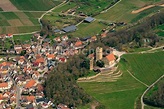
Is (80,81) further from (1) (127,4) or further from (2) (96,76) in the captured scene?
(1) (127,4)

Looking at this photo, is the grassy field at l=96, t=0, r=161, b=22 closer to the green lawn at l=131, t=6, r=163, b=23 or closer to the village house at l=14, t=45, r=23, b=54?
the green lawn at l=131, t=6, r=163, b=23

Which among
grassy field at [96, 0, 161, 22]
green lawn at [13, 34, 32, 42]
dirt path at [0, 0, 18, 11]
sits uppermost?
dirt path at [0, 0, 18, 11]

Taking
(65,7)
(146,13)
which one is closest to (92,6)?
(65,7)

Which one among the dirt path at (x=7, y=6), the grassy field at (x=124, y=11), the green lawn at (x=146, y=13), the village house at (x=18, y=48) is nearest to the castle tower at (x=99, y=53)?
the village house at (x=18, y=48)

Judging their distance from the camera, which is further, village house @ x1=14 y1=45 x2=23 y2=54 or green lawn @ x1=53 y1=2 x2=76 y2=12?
green lawn @ x1=53 y1=2 x2=76 y2=12

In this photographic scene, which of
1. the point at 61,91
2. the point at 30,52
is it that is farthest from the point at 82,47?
the point at 61,91

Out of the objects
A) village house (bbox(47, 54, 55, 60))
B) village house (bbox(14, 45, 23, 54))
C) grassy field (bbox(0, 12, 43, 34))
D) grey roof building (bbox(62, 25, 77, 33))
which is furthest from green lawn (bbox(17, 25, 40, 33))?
village house (bbox(47, 54, 55, 60))
